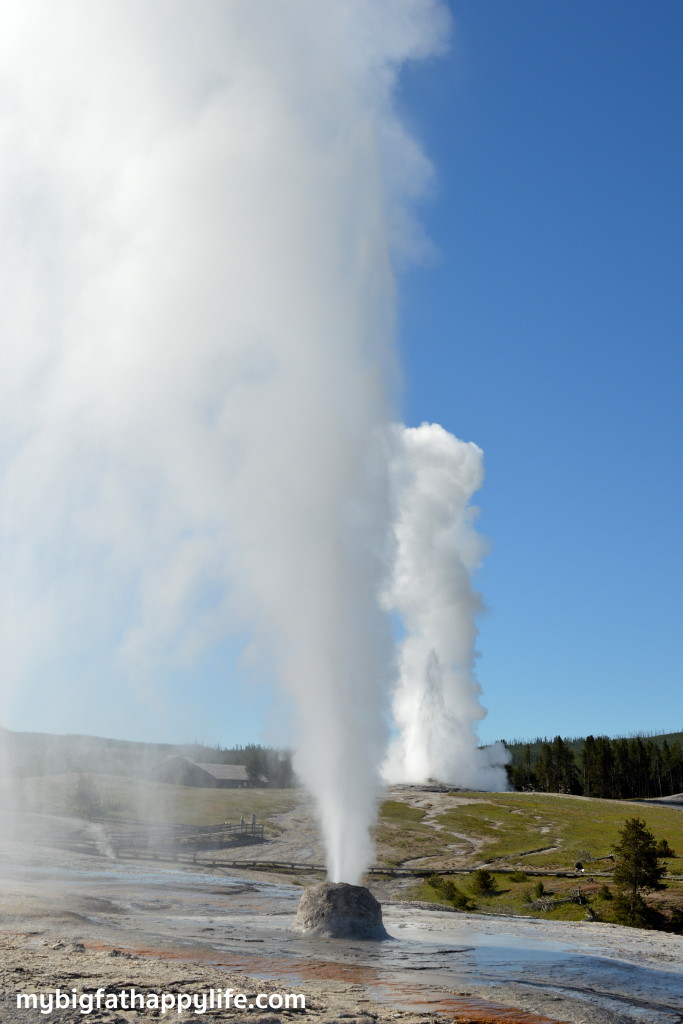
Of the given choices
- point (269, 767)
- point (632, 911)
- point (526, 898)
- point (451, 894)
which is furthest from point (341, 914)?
point (269, 767)

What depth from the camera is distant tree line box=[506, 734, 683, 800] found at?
398 ft

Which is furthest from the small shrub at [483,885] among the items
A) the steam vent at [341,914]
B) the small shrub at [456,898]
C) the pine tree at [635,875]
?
the steam vent at [341,914]

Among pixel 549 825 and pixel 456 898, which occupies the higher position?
pixel 549 825

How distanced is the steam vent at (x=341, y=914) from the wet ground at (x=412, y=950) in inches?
25.3

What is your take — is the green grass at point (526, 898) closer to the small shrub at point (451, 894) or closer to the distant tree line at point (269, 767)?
the small shrub at point (451, 894)

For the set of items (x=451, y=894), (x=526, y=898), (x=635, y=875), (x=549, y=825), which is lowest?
(x=526, y=898)

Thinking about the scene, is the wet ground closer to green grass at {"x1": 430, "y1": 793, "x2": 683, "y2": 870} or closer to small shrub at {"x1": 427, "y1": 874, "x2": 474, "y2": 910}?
small shrub at {"x1": 427, "y1": 874, "x2": 474, "y2": 910}

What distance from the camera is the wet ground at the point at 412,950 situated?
1374 cm

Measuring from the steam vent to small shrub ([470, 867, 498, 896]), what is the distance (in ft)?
71.4

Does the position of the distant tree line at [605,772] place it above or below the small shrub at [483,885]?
above

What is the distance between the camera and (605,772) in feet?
395

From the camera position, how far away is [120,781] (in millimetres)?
81562

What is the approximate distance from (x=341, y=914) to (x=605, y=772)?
11016 centimetres

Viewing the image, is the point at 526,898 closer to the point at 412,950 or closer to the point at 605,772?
the point at 412,950
